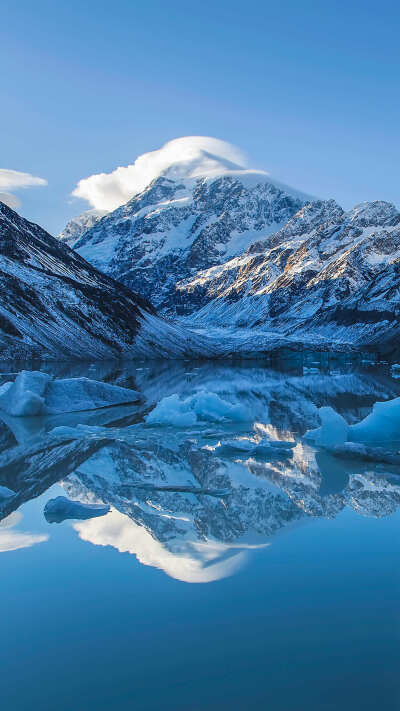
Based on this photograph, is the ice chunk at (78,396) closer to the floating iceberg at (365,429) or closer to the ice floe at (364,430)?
the ice floe at (364,430)

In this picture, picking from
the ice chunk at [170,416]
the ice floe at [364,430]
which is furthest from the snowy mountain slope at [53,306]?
the ice floe at [364,430]

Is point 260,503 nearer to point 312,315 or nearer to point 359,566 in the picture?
point 359,566

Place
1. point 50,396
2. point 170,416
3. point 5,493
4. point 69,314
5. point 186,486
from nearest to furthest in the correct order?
point 5,493 < point 186,486 < point 170,416 < point 50,396 < point 69,314

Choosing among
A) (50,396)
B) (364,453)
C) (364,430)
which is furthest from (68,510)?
(50,396)

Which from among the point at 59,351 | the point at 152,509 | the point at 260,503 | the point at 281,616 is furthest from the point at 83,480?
the point at 59,351

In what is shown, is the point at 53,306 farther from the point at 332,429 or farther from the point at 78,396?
the point at 332,429

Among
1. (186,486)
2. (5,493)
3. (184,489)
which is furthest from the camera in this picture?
(186,486)
